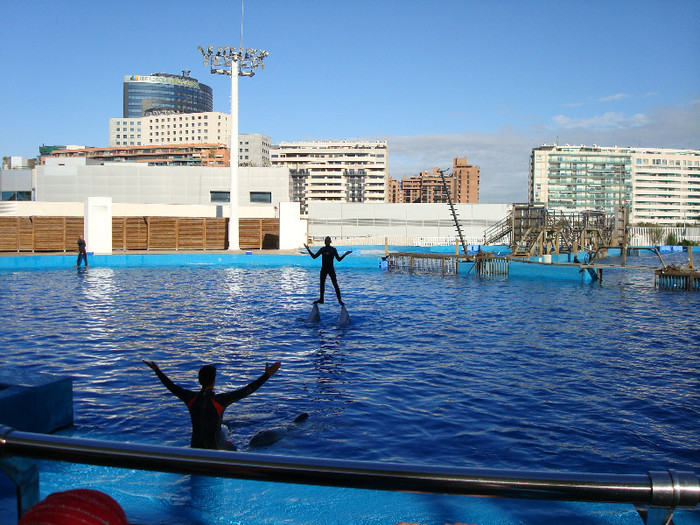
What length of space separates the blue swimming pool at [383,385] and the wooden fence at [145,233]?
21.3 m

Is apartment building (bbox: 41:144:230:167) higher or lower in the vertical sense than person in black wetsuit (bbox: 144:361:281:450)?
higher

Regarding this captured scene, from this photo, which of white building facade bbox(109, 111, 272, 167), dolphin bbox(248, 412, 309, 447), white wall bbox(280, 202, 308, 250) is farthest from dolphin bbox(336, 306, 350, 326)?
white building facade bbox(109, 111, 272, 167)

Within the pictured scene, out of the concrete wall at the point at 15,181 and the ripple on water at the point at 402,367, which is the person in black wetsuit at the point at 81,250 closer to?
the ripple on water at the point at 402,367

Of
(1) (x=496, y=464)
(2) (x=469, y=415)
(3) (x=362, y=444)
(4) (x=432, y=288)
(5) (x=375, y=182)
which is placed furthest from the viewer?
(5) (x=375, y=182)

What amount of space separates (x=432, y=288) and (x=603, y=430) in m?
19.2

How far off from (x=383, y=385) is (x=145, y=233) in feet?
121

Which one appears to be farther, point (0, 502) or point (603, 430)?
point (603, 430)

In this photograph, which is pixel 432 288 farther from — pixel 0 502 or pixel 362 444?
pixel 0 502

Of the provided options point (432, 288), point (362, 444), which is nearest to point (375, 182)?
point (432, 288)

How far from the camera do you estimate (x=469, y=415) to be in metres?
8.48

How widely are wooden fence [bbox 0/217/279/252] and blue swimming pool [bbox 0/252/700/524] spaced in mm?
21319

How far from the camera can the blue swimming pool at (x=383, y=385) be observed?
16.3 feet

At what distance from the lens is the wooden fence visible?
40.6m

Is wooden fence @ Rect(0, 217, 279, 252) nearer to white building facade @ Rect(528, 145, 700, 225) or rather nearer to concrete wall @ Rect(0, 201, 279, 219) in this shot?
concrete wall @ Rect(0, 201, 279, 219)
